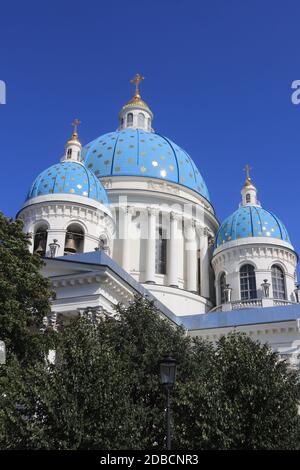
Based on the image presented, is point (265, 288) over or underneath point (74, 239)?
underneath

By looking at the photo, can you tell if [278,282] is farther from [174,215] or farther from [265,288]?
[174,215]

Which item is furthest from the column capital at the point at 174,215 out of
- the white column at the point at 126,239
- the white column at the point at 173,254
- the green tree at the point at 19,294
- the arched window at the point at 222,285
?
the green tree at the point at 19,294

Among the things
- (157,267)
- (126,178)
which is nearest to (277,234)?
(157,267)

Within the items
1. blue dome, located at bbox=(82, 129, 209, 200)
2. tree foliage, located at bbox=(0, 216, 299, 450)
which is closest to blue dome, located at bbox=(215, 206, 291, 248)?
blue dome, located at bbox=(82, 129, 209, 200)

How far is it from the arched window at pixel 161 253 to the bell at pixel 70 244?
7531 millimetres

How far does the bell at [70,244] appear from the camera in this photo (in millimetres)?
30766

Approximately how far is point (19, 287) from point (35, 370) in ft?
10.5

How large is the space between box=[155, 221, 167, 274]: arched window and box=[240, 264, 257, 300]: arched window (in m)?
5.32

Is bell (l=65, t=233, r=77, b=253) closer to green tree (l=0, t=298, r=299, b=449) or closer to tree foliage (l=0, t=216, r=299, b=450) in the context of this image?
tree foliage (l=0, t=216, r=299, b=450)

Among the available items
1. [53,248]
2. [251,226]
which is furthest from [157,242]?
[53,248]

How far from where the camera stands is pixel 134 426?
46.3 feet

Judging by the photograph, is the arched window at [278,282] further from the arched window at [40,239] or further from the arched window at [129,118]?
the arched window at [129,118]

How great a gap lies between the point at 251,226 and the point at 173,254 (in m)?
5.47

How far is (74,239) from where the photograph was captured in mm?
31375
